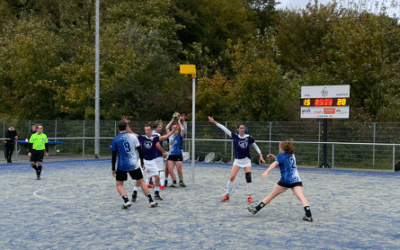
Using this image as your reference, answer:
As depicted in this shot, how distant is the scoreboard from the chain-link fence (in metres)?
1.03

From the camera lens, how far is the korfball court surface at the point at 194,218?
767cm

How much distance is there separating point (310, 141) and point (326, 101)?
2.42 m

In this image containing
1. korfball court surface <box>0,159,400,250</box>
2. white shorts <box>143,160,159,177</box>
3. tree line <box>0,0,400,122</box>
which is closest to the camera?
korfball court surface <box>0,159,400,250</box>

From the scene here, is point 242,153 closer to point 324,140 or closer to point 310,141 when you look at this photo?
point 324,140

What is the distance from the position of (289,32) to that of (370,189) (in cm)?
3537

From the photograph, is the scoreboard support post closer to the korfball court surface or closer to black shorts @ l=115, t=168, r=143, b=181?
the korfball court surface

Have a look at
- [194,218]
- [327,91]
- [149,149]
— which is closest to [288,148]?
[194,218]

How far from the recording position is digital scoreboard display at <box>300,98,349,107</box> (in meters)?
22.1

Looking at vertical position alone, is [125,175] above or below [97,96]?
below

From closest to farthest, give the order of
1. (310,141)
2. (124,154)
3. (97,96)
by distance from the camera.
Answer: (124,154) < (310,141) < (97,96)

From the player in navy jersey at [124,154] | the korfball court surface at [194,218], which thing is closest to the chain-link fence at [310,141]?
the korfball court surface at [194,218]

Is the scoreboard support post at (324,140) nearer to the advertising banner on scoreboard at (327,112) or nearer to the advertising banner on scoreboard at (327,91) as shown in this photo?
the advertising banner on scoreboard at (327,112)

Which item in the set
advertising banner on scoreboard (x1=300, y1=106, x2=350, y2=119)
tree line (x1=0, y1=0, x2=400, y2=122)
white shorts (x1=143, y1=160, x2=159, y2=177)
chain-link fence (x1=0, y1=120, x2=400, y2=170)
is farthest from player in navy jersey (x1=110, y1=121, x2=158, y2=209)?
tree line (x1=0, y1=0, x2=400, y2=122)

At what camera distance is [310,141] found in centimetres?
2386
